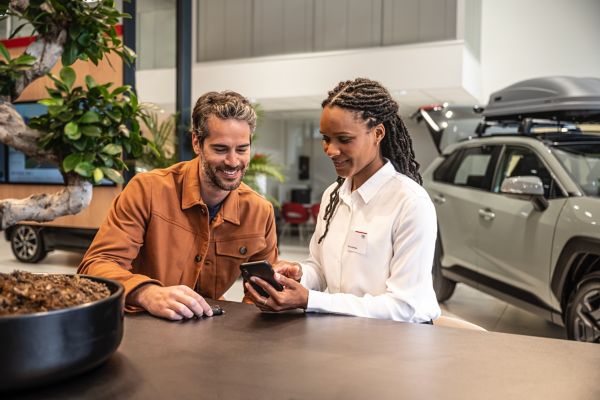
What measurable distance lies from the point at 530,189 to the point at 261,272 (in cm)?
279

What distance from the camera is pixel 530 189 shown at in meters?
3.68

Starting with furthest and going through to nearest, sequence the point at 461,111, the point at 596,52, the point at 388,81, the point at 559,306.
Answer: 1. the point at 596,52
2. the point at 388,81
3. the point at 461,111
4. the point at 559,306

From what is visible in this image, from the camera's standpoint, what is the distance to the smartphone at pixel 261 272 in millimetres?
1406

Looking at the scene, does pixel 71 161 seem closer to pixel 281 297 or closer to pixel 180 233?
pixel 180 233

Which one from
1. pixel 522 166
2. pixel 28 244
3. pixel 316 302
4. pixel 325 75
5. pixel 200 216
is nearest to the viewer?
pixel 316 302

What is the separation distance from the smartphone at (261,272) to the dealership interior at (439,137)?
7 centimetres

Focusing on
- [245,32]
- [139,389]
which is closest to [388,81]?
[245,32]

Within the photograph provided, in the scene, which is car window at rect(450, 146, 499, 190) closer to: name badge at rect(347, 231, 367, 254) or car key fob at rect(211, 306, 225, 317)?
name badge at rect(347, 231, 367, 254)

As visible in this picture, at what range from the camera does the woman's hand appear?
4.56ft

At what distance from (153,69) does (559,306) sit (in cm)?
902

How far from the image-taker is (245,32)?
10.5 m

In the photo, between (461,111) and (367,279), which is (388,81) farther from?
(367,279)

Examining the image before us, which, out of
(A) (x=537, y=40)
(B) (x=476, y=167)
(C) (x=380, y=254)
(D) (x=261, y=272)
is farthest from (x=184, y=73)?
(A) (x=537, y=40)

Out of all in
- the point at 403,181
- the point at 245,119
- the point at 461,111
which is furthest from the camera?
the point at 461,111
